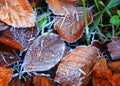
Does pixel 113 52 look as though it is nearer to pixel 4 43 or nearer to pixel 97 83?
pixel 97 83

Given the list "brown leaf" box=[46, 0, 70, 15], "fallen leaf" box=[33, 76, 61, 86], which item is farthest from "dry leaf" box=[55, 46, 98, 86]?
"brown leaf" box=[46, 0, 70, 15]

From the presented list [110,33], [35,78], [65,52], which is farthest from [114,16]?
[35,78]

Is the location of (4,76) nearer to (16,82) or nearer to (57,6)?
(16,82)

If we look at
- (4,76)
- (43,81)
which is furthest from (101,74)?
(4,76)

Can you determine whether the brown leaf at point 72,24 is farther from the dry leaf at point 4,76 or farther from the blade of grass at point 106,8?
the dry leaf at point 4,76

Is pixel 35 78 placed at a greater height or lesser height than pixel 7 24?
lesser
